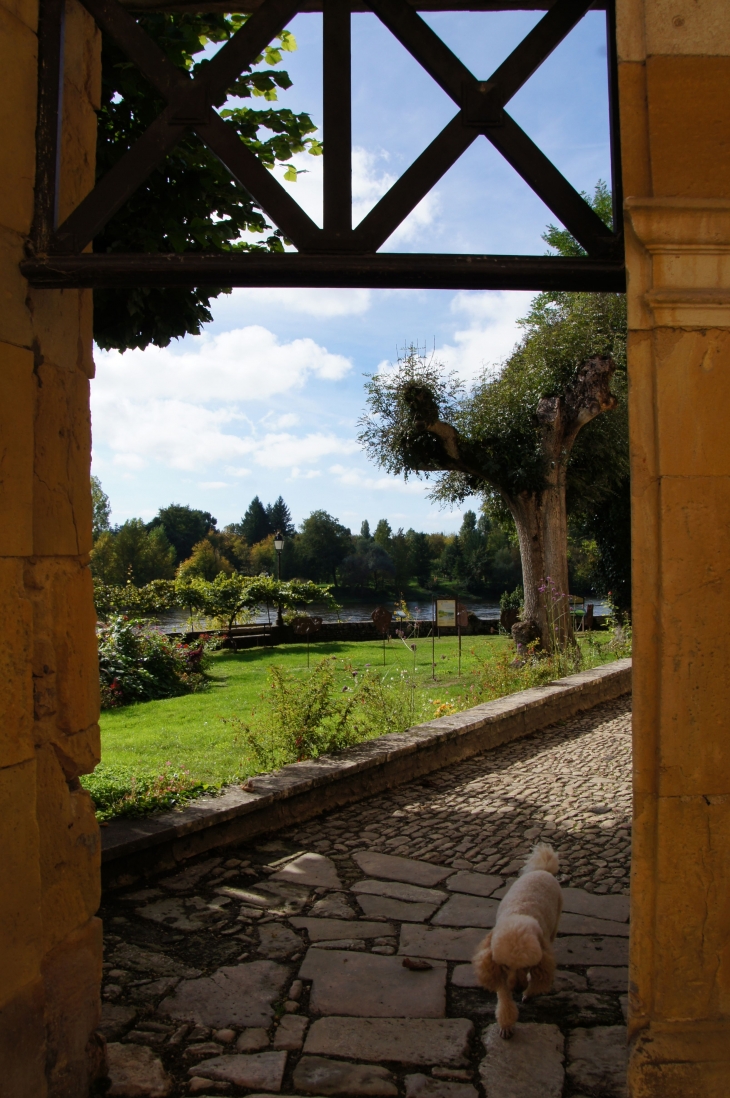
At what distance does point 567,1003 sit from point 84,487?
7.81 ft

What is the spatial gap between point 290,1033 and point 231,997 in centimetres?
30

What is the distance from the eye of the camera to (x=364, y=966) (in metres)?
2.90

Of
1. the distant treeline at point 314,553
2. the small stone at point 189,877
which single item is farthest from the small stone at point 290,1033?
the distant treeline at point 314,553

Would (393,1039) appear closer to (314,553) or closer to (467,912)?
(467,912)

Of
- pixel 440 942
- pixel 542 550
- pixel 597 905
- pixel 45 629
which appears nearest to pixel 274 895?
pixel 440 942

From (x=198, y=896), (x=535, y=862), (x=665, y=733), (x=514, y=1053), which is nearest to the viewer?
(x=665, y=733)

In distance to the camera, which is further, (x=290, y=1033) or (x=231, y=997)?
(x=231, y=997)

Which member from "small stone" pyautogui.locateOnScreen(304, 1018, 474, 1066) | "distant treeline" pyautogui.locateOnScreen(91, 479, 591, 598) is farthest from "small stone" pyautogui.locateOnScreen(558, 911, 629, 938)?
"distant treeline" pyautogui.locateOnScreen(91, 479, 591, 598)

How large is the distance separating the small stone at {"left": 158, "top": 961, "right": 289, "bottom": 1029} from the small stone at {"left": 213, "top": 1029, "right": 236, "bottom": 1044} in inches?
1.1

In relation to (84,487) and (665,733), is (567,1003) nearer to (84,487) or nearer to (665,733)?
(665,733)

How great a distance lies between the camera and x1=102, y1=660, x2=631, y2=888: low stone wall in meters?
3.58

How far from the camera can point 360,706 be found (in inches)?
278

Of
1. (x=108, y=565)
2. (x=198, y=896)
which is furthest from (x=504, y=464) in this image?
(x=108, y=565)

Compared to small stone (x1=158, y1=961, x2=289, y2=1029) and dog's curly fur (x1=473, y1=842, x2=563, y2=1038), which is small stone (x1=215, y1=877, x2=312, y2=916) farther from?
dog's curly fur (x1=473, y1=842, x2=563, y2=1038)
